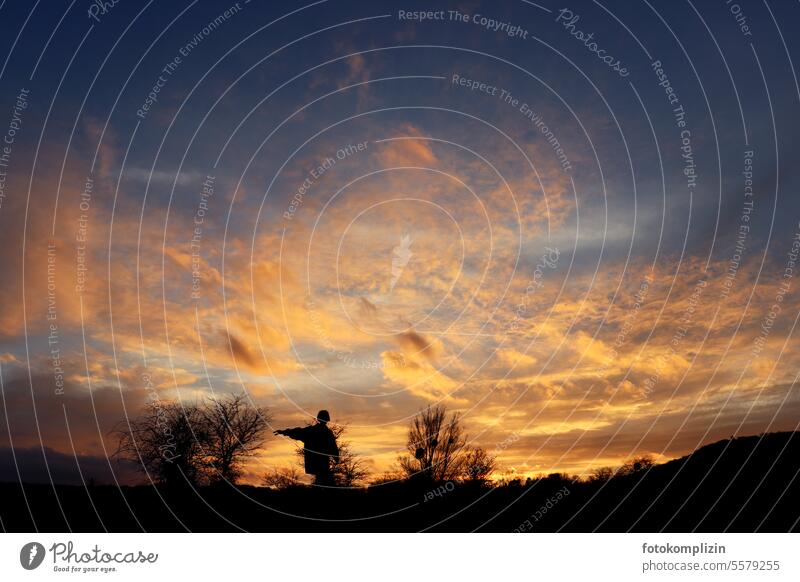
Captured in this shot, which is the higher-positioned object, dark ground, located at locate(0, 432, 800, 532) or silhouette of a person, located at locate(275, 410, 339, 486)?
silhouette of a person, located at locate(275, 410, 339, 486)

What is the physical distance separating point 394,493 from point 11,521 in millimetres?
15979

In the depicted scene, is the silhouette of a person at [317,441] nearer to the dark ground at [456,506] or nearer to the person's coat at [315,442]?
the person's coat at [315,442]

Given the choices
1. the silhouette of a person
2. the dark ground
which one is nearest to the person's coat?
the silhouette of a person

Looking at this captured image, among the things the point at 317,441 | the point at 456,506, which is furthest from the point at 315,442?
the point at 456,506

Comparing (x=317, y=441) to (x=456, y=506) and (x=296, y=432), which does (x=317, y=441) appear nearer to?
(x=296, y=432)

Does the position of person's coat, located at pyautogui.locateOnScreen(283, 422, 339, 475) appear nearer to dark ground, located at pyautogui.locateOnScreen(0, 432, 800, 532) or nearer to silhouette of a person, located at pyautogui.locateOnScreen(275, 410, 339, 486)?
silhouette of a person, located at pyautogui.locateOnScreen(275, 410, 339, 486)

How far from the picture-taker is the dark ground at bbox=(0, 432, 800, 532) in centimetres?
2755

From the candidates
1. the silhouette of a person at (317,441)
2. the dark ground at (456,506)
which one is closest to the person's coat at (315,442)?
the silhouette of a person at (317,441)

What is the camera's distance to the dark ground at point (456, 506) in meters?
27.5

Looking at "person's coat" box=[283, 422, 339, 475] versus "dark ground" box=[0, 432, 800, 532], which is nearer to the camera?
"dark ground" box=[0, 432, 800, 532]

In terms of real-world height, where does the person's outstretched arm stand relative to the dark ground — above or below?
above

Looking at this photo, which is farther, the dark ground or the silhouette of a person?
the silhouette of a person
